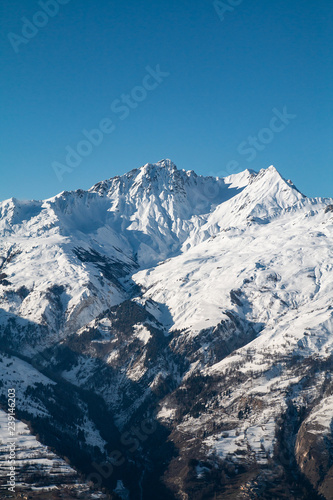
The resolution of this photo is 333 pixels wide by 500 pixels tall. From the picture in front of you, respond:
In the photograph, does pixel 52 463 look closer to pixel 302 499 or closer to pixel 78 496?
pixel 78 496

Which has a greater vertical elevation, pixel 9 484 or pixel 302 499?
pixel 9 484

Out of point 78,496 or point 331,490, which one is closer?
point 78,496

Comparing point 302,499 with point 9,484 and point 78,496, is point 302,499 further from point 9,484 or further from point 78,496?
point 9,484

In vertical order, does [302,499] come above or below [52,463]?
below

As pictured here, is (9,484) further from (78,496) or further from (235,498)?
(235,498)

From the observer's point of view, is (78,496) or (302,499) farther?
(302,499)

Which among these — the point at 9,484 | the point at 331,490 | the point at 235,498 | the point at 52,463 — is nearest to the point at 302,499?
the point at 331,490

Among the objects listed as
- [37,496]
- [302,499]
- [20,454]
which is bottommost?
[302,499]

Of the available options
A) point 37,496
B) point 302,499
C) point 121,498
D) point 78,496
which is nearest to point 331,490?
point 302,499
